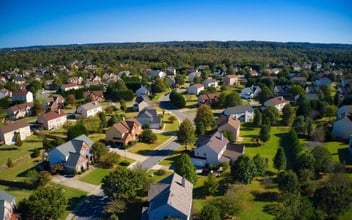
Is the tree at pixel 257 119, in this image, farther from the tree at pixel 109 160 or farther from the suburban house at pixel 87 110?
the suburban house at pixel 87 110

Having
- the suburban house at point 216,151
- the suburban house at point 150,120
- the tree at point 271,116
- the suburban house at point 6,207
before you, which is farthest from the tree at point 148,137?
the suburban house at point 6,207

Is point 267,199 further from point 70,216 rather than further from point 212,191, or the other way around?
point 70,216

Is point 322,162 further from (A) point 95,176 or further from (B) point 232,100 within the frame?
(B) point 232,100

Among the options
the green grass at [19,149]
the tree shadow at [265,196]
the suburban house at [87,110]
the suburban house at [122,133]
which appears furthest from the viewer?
the suburban house at [87,110]

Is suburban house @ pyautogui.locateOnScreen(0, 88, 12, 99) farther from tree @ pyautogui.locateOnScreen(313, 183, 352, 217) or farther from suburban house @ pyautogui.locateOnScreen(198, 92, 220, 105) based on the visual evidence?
tree @ pyautogui.locateOnScreen(313, 183, 352, 217)

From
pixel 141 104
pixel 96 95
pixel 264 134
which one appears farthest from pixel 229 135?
pixel 96 95
